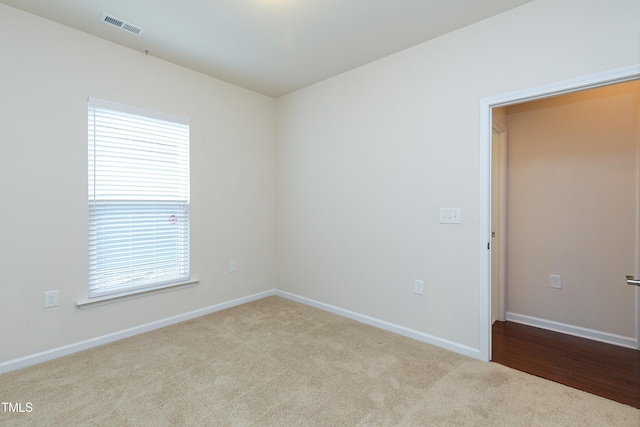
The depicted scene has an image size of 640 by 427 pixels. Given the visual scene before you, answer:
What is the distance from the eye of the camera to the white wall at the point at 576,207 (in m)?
2.75

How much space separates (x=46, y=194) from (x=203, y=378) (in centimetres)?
194

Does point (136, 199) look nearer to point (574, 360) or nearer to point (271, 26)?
point (271, 26)

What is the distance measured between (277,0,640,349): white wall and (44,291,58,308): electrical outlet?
7.89 feet

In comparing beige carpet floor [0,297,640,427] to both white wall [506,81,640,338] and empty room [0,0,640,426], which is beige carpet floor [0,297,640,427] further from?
white wall [506,81,640,338]

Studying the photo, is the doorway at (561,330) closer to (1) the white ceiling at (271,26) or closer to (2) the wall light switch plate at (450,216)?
(2) the wall light switch plate at (450,216)

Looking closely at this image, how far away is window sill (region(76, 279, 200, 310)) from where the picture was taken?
2.66m

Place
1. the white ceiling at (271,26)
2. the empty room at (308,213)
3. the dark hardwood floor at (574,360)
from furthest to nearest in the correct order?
the white ceiling at (271,26)
the dark hardwood floor at (574,360)
the empty room at (308,213)

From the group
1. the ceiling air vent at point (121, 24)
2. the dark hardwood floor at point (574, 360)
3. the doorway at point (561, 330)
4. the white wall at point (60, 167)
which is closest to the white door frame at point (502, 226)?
the doorway at point (561, 330)

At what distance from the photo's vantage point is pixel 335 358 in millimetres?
2488

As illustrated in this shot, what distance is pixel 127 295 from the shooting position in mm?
2900

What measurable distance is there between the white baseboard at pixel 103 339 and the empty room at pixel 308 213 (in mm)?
19

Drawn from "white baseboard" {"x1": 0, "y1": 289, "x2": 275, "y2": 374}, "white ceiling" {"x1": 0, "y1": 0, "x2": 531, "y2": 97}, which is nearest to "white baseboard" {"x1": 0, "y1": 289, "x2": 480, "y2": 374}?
"white baseboard" {"x1": 0, "y1": 289, "x2": 275, "y2": 374}

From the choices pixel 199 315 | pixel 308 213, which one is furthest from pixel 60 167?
pixel 308 213

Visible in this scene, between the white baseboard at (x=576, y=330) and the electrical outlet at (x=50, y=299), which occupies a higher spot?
the electrical outlet at (x=50, y=299)
